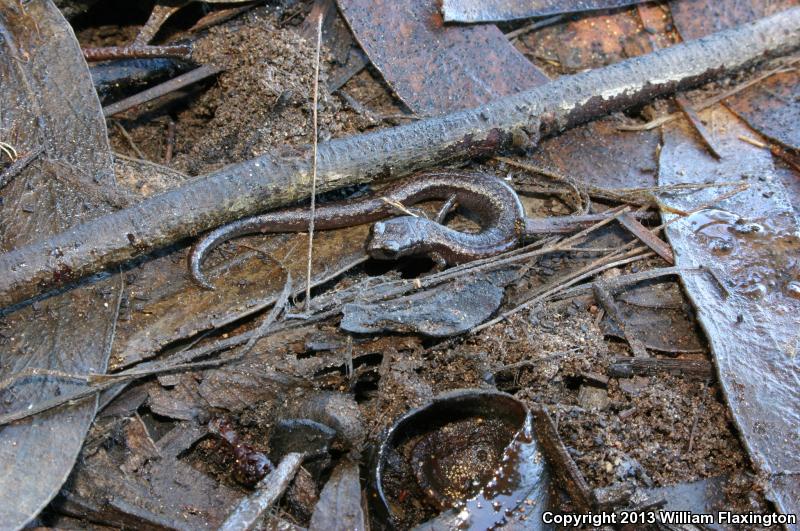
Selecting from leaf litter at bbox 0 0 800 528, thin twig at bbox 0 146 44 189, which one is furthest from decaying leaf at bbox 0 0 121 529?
leaf litter at bbox 0 0 800 528

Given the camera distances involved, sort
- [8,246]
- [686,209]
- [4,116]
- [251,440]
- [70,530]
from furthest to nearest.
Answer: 1. [686,209]
2. [4,116]
3. [8,246]
4. [251,440]
5. [70,530]

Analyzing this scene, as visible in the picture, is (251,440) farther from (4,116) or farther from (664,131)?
(664,131)

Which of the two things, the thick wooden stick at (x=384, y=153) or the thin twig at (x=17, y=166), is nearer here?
the thick wooden stick at (x=384, y=153)

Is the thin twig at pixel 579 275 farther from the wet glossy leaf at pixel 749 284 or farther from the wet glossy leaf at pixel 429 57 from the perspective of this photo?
the wet glossy leaf at pixel 429 57

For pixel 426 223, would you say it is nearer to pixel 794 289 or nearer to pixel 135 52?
pixel 794 289

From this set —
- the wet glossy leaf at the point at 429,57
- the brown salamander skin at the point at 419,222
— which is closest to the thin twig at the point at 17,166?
the brown salamander skin at the point at 419,222

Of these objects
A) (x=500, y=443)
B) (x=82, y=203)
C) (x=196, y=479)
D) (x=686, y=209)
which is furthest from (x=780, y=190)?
(x=82, y=203)

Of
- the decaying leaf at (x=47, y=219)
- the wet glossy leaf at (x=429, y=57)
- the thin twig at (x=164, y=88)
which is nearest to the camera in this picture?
the decaying leaf at (x=47, y=219)
